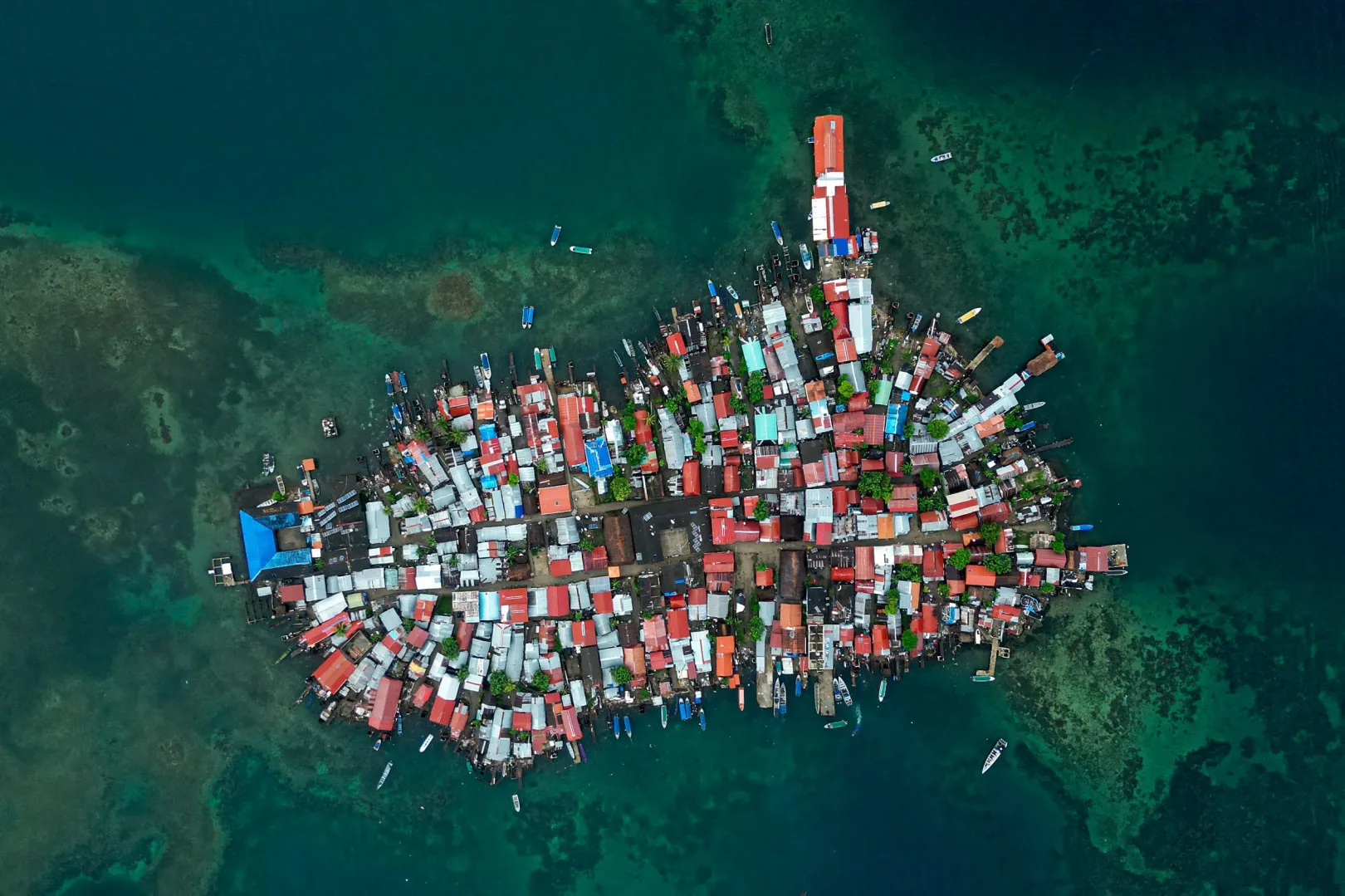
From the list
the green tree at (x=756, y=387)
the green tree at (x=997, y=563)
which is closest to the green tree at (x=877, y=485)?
the green tree at (x=997, y=563)

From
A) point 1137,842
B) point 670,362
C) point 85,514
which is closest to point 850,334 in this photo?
point 670,362

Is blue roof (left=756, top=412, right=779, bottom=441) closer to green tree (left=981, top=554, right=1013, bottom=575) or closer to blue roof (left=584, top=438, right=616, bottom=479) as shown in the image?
blue roof (left=584, top=438, right=616, bottom=479)

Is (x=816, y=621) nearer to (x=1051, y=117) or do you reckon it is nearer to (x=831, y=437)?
(x=831, y=437)

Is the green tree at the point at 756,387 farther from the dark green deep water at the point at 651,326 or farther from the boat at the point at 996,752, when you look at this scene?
the boat at the point at 996,752

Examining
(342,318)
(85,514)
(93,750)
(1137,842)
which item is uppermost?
(342,318)

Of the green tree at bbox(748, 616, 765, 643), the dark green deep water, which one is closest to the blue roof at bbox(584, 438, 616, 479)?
the dark green deep water

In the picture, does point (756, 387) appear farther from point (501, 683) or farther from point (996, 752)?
point (996, 752)
